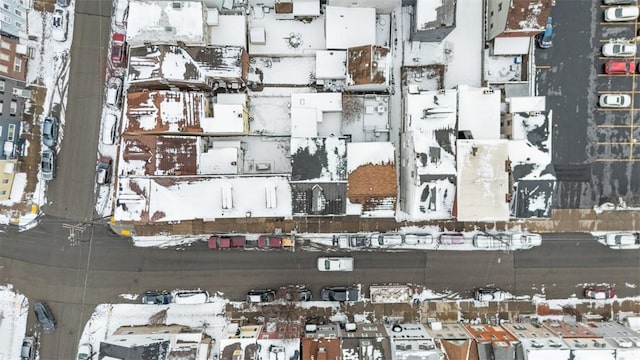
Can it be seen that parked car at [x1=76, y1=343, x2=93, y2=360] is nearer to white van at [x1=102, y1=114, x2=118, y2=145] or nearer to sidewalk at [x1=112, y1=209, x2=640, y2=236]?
sidewalk at [x1=112, y1=209, x2=640, y2=236]

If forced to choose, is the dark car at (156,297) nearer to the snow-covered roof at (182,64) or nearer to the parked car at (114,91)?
the parked car at (114,91)

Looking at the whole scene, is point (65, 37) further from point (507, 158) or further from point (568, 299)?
point (568, 299)

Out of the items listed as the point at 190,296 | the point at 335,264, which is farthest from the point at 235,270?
the point at 335,264

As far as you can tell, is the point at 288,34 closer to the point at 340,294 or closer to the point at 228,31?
the point at 228,31

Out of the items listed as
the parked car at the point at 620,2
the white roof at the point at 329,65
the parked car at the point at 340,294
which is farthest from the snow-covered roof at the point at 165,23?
the parked car at the point at 620,2

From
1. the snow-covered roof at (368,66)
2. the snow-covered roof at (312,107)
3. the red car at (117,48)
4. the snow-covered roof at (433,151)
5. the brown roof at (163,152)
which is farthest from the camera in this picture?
the red car at (117,48)
